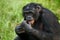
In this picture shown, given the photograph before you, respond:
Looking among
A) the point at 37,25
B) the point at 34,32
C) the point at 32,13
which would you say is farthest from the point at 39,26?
the point at 34,32

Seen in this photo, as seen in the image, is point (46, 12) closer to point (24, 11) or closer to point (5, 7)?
point (24, 11)

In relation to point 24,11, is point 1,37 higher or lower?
lower

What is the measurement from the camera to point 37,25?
8.69 m

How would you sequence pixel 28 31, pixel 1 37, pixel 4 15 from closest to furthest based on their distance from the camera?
pixel 28 31
pixel 1 37
pixel 4 15

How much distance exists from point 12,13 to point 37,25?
2235 millimetres

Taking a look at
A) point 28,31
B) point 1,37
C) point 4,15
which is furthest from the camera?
point 4,15

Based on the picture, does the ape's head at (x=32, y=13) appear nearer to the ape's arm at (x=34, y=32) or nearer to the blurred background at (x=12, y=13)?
the ape's arm at (x=34, y=32)

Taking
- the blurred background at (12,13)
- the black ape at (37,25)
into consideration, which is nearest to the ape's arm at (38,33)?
the black ape at (37,25)

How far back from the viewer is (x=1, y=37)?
1007 cm

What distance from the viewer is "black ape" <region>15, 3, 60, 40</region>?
8.31 meters

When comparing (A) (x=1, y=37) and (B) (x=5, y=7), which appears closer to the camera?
(A) (x=1, y=37)

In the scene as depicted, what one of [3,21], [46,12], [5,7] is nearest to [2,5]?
[5,7]

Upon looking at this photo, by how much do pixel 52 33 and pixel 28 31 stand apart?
52 cm

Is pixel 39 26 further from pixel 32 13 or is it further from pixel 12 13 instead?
pixel 12 13
